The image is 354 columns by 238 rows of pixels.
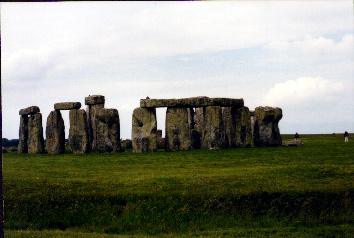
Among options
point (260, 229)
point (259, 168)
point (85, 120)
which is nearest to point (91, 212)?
point (260, 229)

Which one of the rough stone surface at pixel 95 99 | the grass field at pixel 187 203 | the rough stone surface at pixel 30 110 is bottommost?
the grass field at pixel 187 203

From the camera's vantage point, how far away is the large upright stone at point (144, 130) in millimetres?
21812

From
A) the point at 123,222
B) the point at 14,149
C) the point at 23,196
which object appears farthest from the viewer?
the point at 14,149

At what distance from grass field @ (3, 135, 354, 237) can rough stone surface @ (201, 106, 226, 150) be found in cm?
779

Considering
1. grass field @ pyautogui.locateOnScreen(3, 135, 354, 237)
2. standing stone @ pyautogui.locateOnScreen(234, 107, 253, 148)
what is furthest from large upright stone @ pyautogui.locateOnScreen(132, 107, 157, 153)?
grass field @ pyautogui.locateOnScreen(3, 135, 354, 237)

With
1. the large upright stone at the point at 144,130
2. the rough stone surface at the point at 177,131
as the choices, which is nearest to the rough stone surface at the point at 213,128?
the rough stone surface at the point at 177,131

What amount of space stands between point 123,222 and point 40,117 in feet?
47.6

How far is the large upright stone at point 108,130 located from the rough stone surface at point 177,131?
2.60m

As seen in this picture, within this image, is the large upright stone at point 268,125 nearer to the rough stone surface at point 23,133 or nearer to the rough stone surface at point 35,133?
the rough stone surface at point 35,133

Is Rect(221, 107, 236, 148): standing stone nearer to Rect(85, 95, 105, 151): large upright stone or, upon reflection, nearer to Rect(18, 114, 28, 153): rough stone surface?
Rect(85, 95, 105, 151): large upright stone

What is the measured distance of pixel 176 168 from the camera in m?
15.5

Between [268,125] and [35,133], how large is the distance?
1273 centimetres

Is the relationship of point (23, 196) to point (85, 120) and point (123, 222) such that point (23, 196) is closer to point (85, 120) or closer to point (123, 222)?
point (123, 222)

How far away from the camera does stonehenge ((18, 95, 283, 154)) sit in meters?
22.0
